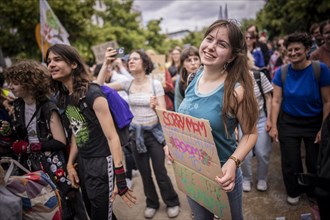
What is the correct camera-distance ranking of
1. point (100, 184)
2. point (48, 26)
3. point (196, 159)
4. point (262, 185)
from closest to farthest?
point (196, 159) < point (100, 184) < point (262, 185) < point (48, 26)

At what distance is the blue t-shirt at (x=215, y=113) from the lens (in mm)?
1600

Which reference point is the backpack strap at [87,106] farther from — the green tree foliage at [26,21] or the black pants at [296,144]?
the green tree foliage at [26,21]

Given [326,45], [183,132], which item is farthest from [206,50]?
[326,45]

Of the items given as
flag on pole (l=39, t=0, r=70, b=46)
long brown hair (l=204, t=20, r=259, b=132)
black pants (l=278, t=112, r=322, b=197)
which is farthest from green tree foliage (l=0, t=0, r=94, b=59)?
long brown hair (l=204, t=20, r=259, b=132)

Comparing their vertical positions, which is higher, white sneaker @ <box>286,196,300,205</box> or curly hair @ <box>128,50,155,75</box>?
curly hair @ <box>128,50,155,75</box>

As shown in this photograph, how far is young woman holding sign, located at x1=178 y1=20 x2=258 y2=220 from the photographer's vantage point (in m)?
1.56

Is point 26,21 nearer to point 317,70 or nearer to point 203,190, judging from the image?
point 317,70

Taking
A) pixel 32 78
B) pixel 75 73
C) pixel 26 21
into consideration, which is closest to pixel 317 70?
pixel 75 73

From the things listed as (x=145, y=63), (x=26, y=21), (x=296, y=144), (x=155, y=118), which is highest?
(x=26, y=21)

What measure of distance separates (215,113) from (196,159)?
328mm

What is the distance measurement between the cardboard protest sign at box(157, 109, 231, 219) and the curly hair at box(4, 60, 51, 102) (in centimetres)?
128

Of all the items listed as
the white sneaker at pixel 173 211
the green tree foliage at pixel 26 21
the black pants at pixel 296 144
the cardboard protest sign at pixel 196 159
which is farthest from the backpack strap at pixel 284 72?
the green tree foliage at pixel 26 21

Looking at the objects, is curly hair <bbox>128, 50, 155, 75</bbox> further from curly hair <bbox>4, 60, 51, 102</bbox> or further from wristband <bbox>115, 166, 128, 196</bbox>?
wristband <bbox>115, 166, 128, 196</bbox>

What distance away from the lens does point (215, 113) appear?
159 centimetres
